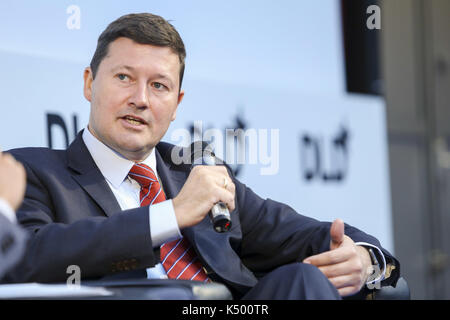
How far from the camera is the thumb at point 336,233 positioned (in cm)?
183

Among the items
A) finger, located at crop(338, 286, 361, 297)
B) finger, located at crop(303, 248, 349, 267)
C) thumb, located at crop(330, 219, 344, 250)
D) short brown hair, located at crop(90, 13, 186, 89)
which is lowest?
finger, located at crop(338, 286, 361, 297)

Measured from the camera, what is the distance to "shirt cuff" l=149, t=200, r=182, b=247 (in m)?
1.53

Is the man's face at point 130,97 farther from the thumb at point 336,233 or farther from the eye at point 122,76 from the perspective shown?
the thumb at point 336,233

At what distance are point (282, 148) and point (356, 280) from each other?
150 cm

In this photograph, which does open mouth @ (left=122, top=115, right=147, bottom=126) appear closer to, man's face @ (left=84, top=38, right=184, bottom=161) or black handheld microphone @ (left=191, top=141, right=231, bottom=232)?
man's face @ (left=84, top=38, right=184, bottom=161)

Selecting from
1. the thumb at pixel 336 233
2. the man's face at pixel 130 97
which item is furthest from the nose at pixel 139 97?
the thumb at pixel 336 233

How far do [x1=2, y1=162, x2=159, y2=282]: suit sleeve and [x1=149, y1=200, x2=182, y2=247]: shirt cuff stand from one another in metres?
0.02

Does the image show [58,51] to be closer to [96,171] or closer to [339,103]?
[96,171]

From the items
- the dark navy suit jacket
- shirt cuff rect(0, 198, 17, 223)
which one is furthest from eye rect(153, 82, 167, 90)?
shirt cuff rect(0, 198, 17, 223)

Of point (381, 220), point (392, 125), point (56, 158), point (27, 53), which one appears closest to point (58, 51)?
point (27, 53)

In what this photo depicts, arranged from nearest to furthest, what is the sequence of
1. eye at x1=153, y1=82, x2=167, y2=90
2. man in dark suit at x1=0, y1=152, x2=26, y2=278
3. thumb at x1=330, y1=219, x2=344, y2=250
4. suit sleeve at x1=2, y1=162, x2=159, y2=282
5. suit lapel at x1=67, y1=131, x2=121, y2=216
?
man in dark suit at x1=0, y1=152, x2=26, y2=278, suit sleeve at x1=2, y1=162, x2=159, y2=282, suit lapel at x1=67, y1=131, x2=121, y2=216, thumb at x1=330, y1=219, x2=344, y2=250, eye at x1=153, y1=82, x2=167, y2=90

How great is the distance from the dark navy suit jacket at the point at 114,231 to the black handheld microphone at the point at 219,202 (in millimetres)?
123

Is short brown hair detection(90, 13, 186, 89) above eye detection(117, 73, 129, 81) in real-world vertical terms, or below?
above

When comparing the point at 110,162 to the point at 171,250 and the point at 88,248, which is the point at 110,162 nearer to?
the point at 171,250
